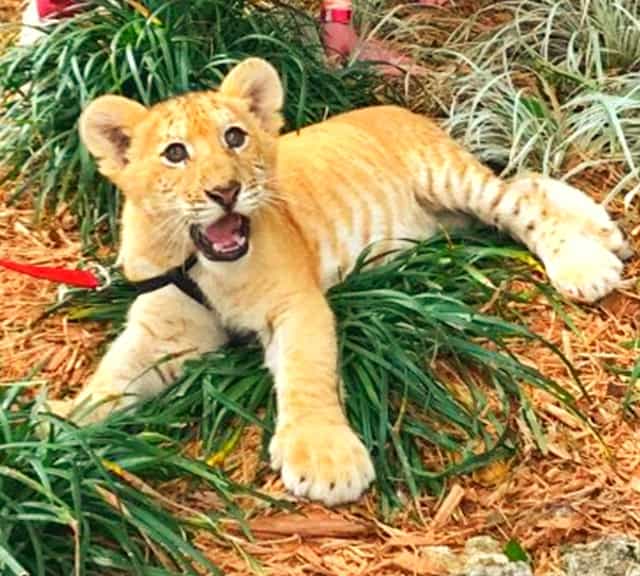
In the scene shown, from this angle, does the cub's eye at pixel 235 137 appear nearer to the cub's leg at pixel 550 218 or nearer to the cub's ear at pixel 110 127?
the cub's ear at pixel 110 127

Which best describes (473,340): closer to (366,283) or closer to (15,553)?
(366,283)

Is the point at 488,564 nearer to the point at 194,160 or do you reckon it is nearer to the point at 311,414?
the point at 311,414

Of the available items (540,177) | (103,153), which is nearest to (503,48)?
(540,177)

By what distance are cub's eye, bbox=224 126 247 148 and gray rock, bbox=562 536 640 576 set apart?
1.50m

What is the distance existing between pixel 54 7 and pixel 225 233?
2.02 m

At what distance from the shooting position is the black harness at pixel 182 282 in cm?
490

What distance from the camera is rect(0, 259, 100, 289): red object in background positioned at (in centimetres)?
520

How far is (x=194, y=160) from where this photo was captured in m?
4.64

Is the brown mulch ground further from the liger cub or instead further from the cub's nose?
the cub's nose

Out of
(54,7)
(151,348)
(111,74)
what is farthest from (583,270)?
(54,7)

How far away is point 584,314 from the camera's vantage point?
5215 mm

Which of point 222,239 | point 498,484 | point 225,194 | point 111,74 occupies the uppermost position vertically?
point 225,194

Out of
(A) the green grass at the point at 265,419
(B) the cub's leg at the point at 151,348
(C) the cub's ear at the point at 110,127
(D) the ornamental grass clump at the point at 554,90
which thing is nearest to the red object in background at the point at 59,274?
(A) the green grass at the point at 265,419

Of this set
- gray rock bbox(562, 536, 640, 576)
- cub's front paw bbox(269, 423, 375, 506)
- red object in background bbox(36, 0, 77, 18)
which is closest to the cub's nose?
cub's front paw bbox(269, 423, 375, 506)
